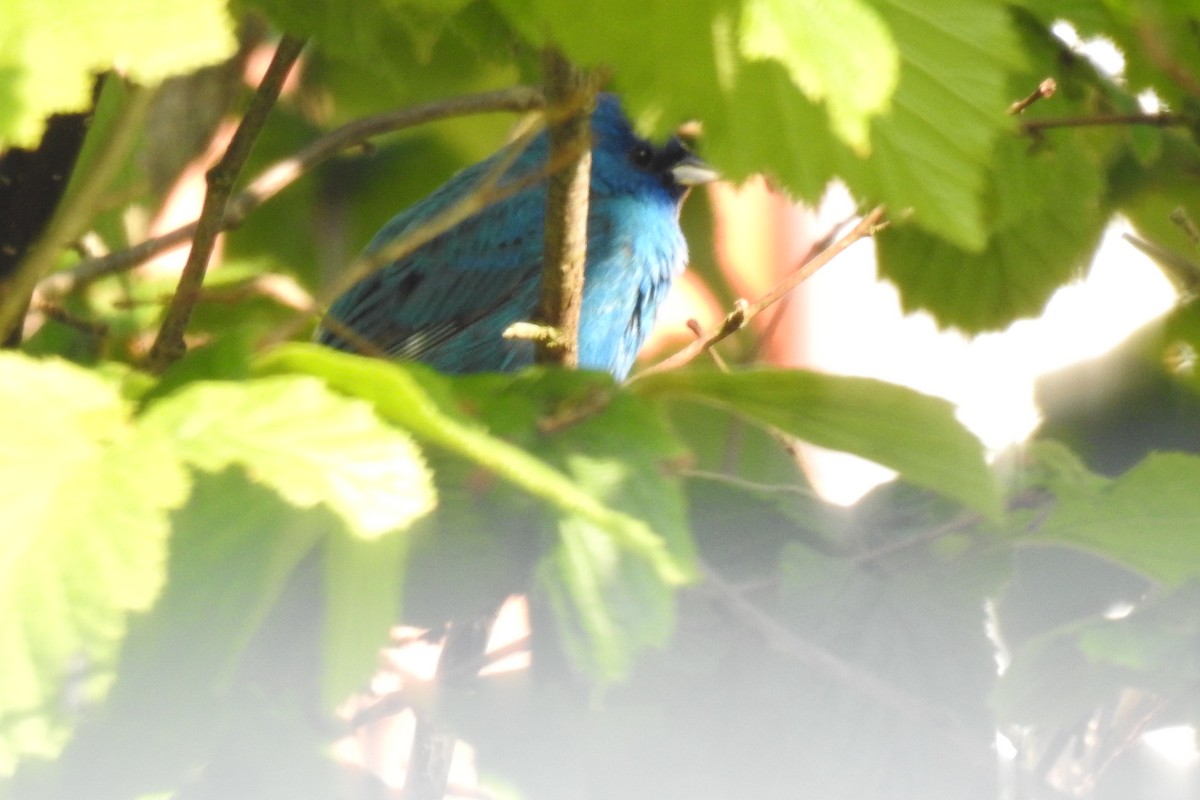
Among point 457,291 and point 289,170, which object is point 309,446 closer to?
point 289,170

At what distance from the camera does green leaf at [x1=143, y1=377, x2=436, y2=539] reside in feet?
1.30

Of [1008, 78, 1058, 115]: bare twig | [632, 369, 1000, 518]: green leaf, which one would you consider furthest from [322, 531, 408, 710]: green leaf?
[1008, 78, 1058, 115]: bare twig

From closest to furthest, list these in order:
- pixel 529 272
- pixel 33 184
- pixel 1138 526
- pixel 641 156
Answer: pixel 1138 526, pixel 33 184, pixel 529 272, pixel 641 156

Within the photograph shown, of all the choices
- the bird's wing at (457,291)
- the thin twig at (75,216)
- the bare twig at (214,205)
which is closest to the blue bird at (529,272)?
the bird's wing at (457,291)

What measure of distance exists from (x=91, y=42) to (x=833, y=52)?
22 centimetres

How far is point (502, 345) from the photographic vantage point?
4.68 ft

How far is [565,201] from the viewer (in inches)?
23.1

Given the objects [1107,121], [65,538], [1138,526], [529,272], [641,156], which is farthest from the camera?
[641,156]

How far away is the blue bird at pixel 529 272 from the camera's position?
1.50m

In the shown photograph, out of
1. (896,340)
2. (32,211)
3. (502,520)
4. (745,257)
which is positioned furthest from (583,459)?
(745,257)

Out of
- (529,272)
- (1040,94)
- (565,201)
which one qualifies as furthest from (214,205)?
(529,272)

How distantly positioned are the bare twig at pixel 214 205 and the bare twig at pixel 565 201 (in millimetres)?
164

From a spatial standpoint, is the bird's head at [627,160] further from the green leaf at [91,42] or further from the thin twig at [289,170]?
the green leaf at [91,42]

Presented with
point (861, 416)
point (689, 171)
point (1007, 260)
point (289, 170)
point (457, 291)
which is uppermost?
point (689, 171)
